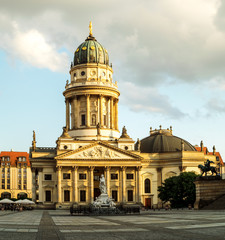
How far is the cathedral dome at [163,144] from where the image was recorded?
115 meters

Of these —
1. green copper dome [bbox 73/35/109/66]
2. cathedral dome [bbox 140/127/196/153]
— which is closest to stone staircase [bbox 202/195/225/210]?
cathedral dome [bbox 140/127/196/153]

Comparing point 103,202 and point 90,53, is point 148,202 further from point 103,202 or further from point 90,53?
point 103,202

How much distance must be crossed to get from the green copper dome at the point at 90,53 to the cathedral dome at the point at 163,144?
24.1 metres

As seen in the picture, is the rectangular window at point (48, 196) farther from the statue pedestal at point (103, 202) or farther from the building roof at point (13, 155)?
the building roof at point (13, 155)

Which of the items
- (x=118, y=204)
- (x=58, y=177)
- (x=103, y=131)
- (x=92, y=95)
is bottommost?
(x=118, y=204)

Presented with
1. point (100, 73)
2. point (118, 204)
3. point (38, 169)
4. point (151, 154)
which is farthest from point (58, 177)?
point (100, 73)

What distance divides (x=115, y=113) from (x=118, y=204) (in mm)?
27265

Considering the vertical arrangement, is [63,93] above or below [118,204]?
above

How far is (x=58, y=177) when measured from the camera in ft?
334

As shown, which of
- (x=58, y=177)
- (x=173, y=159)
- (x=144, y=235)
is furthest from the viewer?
(x=173, y=159)

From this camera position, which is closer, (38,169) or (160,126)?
(38,169)

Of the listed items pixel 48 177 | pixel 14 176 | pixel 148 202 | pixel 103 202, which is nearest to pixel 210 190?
pixel 103 202

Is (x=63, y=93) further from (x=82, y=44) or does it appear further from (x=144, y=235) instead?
(x=144, y=235)

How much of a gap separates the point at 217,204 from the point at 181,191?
3086 cm
